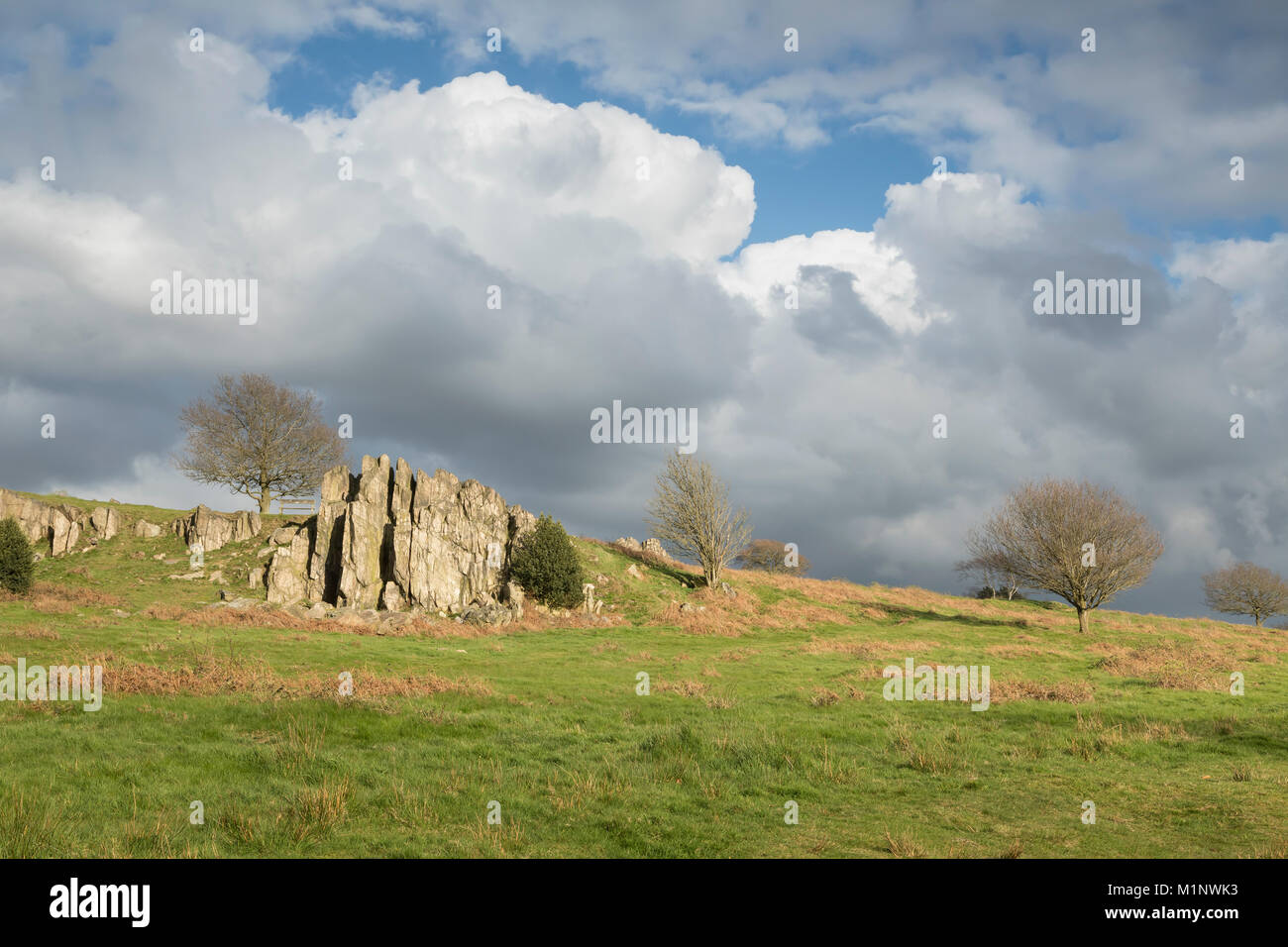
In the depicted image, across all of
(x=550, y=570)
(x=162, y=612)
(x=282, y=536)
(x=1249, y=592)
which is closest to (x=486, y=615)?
(x=550, y=570)

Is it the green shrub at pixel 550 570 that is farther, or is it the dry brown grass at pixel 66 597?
the green shrub at pixel 550 570

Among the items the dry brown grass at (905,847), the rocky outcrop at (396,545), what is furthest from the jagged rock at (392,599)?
the dry brown grass at (905,847)

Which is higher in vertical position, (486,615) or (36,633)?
(36,633)

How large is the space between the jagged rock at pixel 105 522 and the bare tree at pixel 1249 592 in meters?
121

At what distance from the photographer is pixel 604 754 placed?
54.3ft

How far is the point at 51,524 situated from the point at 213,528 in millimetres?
10901

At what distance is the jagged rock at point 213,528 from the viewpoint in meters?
56.7

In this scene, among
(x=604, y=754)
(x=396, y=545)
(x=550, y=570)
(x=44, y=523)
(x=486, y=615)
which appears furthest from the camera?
(x=44, y=523)

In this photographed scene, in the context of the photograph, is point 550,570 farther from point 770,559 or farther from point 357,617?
point 770,559

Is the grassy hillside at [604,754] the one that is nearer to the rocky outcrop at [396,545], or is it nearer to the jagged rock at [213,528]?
the rocky outcrop at [396,545]

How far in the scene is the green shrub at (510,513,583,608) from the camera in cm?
5181

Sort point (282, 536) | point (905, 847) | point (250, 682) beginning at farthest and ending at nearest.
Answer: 1. point (282, 536)
2. point (250, 682)
3. point (905, 847)
